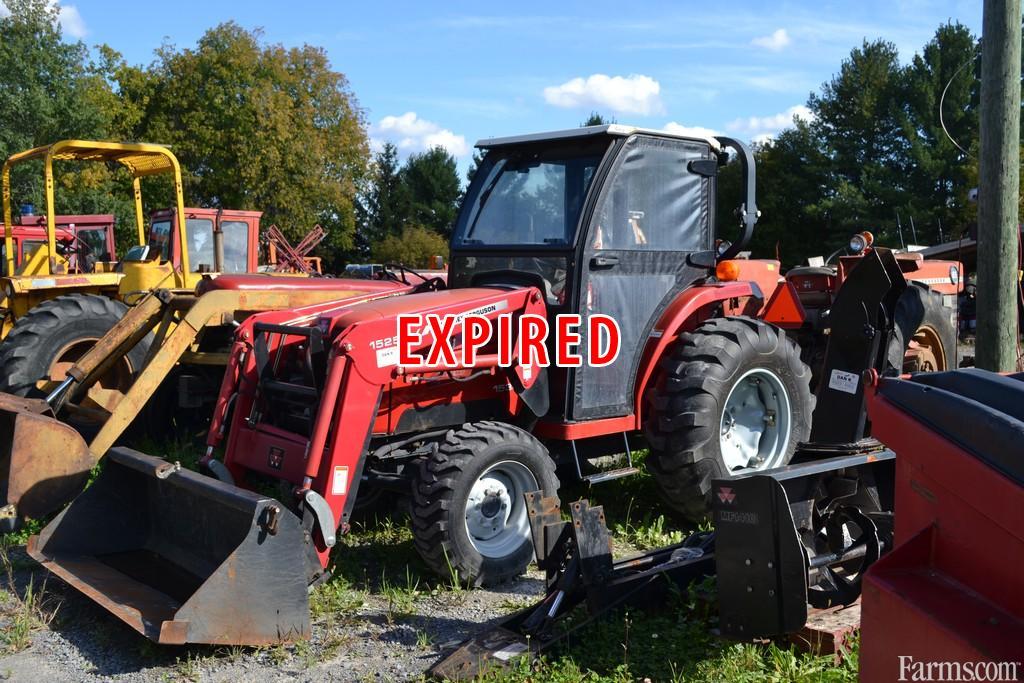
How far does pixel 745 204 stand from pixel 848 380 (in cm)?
173

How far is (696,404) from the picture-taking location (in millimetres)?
5391

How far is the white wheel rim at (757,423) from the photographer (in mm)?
5852

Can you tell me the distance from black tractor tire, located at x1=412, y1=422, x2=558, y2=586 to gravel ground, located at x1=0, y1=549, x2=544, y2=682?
0.15m

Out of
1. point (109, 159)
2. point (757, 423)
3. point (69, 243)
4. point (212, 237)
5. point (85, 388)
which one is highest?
point (109, 159)

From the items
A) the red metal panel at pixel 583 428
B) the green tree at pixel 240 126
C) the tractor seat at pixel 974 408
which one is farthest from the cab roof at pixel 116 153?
the green tree at pixel 240 126

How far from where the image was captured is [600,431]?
5434 millimetres

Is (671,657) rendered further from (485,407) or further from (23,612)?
(23,612)

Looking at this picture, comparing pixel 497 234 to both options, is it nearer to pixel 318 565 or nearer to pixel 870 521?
pixel 318 565

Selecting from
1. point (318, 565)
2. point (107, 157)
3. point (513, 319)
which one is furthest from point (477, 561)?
point (107, 157)

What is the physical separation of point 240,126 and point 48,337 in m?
24.8

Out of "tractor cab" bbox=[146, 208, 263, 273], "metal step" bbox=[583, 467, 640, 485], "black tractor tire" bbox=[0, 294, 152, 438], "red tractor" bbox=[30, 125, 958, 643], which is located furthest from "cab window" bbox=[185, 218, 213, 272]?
"metal step" bbox=[583, 467, 640, 485]

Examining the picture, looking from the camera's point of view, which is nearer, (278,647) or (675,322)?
(278,647)

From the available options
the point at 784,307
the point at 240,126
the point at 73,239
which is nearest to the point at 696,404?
the point at 784,307

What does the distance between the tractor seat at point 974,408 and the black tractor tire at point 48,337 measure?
603 centimetres
